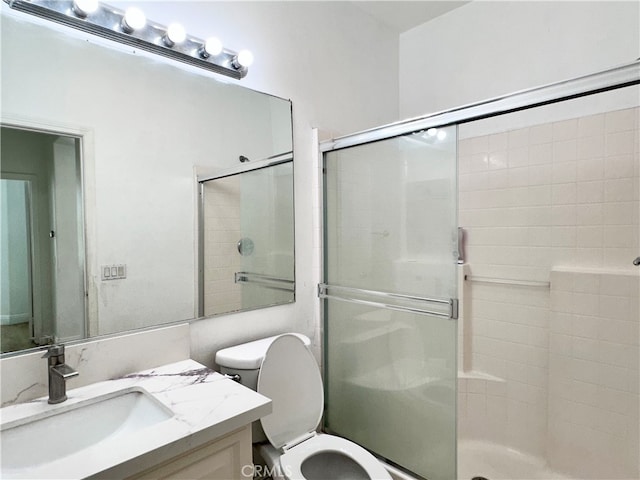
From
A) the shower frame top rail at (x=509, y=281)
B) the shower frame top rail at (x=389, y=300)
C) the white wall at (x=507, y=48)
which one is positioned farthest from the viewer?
the shower frame top rail at (x=509, y=281)

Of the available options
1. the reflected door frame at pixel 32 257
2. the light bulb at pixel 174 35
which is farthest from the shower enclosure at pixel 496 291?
the reflected door frame at pixel 32 257

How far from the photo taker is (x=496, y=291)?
7.22ft

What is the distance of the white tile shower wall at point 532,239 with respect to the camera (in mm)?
1768

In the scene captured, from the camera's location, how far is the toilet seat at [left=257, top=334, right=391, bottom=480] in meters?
1.41

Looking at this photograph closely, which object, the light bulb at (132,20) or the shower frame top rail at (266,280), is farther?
the shower frame top rail at (266,280)

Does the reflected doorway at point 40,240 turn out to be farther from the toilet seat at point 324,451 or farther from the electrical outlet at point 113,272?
the toilet seat at point 324,451

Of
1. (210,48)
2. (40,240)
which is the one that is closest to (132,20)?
(210,48)

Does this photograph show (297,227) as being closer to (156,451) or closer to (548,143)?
(156,451)

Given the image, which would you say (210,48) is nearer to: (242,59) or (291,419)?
(242,59)

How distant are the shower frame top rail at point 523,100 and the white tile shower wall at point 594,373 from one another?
1023 millimetres

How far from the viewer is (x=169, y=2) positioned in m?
1.42

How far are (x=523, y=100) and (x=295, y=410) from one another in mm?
1476

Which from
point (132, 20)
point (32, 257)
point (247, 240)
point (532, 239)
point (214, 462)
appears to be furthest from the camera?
point (532, 239)

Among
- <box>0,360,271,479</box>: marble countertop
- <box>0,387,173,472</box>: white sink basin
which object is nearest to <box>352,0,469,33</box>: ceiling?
<box>0,360,271,479</box>: marble countertop
